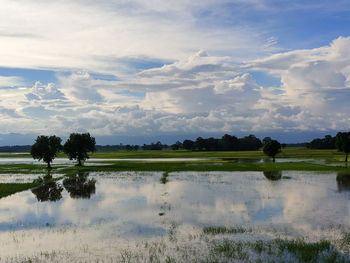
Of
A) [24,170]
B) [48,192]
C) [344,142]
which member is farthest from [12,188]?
[344,142]

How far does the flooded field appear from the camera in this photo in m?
18.3

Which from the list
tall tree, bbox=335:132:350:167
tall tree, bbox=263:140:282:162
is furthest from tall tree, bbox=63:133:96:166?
tall tree, bbox=335:132:350:167

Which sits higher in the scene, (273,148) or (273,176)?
(273,148)

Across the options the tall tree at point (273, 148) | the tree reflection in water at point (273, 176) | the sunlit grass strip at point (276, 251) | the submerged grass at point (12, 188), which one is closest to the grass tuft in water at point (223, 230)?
the sunlit grass strip at point (276, 251)

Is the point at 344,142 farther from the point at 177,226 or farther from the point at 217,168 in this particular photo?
the point at 177,226

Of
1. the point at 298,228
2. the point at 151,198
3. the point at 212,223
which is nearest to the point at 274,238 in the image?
the point at 298,228

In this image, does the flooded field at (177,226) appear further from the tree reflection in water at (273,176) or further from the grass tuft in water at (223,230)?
the tree reflection in water at (273,176)

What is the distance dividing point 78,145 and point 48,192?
50667 mm

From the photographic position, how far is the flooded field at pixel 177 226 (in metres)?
18.3

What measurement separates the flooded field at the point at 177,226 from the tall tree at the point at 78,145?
5126cm

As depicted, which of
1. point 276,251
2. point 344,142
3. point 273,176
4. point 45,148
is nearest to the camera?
point 276,251

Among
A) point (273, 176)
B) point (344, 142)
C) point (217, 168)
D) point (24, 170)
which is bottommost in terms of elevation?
point (273, 176)

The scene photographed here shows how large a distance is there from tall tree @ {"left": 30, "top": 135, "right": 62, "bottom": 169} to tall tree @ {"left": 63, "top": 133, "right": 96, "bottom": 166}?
A: 116 inches

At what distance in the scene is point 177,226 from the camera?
79.2 feet
